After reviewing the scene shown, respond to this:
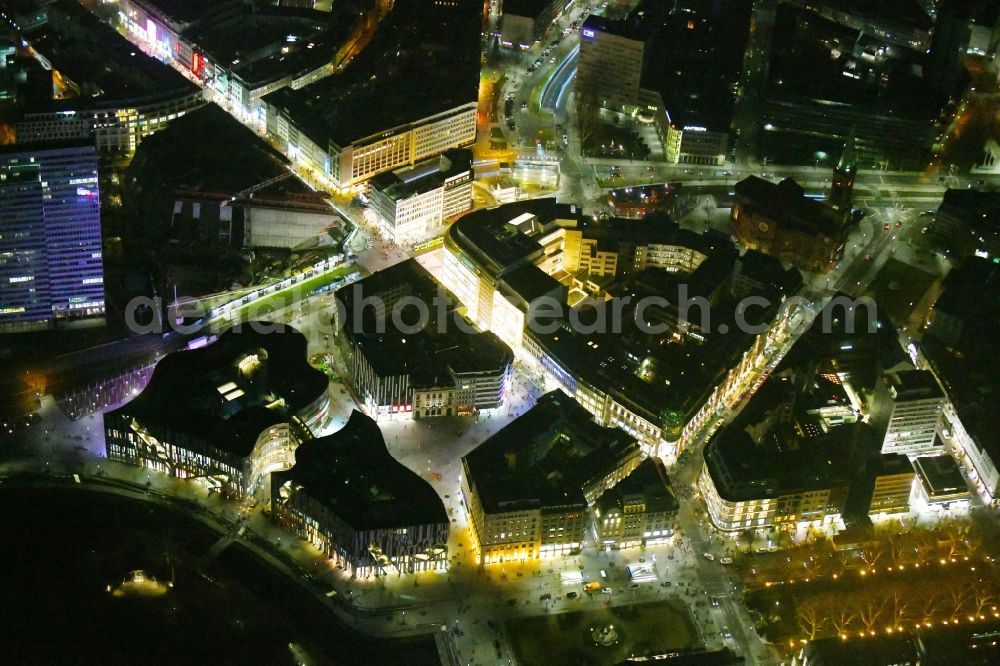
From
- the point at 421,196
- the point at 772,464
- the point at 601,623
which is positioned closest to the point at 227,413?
the point at 421,196

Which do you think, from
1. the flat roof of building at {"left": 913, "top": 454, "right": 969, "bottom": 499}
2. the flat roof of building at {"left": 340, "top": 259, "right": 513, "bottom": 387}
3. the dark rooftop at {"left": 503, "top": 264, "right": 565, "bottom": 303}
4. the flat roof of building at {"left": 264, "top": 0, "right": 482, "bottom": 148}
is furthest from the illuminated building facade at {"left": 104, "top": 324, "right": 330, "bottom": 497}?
the flat roof of building at {"left": 913, "top": 454, "right": 969, "bottom": 499}

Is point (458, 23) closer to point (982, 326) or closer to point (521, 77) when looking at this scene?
point (521, 77)

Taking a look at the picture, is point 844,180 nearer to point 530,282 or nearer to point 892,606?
point 530,282

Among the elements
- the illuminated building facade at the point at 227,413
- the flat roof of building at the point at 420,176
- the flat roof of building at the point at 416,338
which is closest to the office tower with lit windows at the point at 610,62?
the flat roof of building at the point at 420,176

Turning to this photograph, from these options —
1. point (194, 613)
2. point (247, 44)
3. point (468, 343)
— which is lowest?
point (194, 613)

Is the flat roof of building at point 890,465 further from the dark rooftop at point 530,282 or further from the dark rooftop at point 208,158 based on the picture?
the dark rooftop at point 208,158

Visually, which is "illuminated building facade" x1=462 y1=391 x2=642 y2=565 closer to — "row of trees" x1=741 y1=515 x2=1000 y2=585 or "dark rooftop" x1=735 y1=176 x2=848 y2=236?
"row of trees" x1=741 y1=515 x2=1000 y2=585

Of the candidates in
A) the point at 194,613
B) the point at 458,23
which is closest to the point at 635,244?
the point at 458,23
